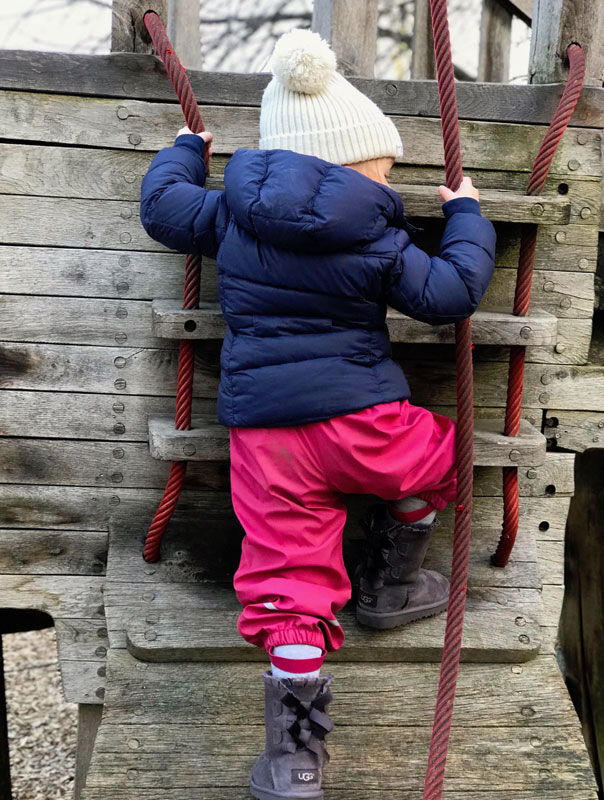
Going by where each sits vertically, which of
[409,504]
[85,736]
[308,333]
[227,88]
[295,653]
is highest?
[227,88]

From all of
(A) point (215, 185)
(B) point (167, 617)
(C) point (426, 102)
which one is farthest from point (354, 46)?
(B) point (167, 617)

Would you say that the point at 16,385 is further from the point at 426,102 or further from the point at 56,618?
the point at 426,102

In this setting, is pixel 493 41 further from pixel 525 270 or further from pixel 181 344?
Answer: pixel 181 344

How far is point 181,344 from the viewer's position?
2.54 m

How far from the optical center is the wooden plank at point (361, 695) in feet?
7.68

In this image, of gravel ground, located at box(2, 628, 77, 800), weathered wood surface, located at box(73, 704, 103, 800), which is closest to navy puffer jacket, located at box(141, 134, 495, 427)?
weathered wood surface, located at box(73, 704, 103, 800)

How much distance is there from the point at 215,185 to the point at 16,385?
0.82 metres

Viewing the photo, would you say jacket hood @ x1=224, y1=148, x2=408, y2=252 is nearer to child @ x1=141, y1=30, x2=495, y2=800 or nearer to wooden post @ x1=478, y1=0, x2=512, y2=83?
child @ x1=141, y1=30, x2=495, y2=800

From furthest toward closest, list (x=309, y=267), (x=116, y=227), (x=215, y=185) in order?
(x=116, y=227)
(x=215, y=185)
(x=309, y=267)

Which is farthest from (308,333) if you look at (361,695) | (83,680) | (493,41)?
(493,41)

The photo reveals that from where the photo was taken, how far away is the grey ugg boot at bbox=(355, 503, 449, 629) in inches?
95.2

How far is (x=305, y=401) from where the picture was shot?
7.02ft

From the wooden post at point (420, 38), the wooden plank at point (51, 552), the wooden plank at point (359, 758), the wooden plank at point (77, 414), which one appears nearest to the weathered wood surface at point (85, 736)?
the wooden plank at point (51, 552)

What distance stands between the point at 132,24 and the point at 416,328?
109cm
